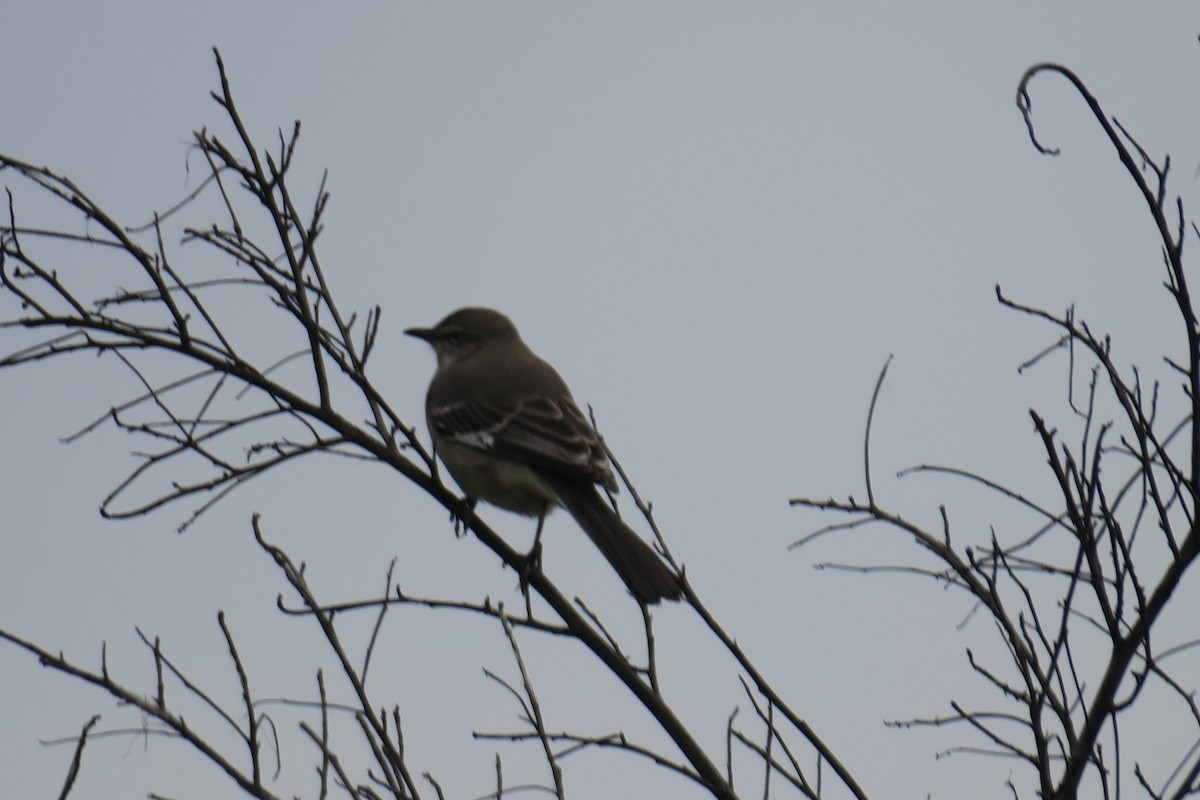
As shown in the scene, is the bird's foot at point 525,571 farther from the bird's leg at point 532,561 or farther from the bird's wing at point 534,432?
the bird's wing at point 534,432

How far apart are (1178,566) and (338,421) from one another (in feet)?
8.09

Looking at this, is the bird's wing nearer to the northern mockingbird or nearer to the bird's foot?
the northern mockingbird

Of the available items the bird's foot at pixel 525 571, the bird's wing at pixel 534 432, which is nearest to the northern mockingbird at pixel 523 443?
the bird's wing at pixel 534 432

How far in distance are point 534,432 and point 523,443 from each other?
0.12 metres

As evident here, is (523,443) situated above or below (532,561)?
above

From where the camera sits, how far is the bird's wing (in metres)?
6.18

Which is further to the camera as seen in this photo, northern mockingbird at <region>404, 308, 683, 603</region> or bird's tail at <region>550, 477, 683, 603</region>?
northern mockingbird at <region>404, 308, 683, 603</region>

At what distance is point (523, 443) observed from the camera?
21.1 feet

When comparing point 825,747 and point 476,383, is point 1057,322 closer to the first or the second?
point 825,747

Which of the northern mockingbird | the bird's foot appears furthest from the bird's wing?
the bird's foot

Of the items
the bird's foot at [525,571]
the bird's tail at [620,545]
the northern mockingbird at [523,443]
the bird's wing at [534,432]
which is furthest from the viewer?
the bird's wing at [534,432]

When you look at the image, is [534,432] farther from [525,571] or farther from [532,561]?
[525,571]

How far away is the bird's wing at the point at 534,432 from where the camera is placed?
6180mm

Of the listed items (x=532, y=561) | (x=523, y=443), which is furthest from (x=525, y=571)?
(x=523, y=443)
